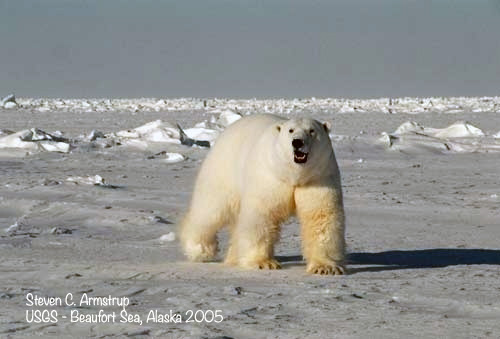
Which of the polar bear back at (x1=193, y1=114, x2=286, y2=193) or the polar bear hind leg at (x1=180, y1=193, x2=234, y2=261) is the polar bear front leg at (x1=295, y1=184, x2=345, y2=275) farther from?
the polar bear hind leg at (x1=180, y1=193, x2=234, y2=261)

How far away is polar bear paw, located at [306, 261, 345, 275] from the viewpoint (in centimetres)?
578

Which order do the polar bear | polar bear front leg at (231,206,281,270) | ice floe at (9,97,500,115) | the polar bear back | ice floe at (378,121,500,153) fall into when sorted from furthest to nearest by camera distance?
ice floe at (9,97,500,115) → ice floe at (378,121,500,153) → the polar bear back → polar bear front leg at (231,206,281,270) → the polar bear

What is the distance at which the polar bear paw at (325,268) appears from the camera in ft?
19.0

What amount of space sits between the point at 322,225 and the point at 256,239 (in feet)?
1.39

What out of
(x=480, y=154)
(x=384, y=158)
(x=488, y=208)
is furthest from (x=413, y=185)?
(x=480, y=154)

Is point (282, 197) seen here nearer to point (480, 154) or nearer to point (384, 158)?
point (384, 158)

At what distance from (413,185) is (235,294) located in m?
7.53

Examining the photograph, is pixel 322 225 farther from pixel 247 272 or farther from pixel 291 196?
pixel 247 272

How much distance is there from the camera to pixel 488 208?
989cm

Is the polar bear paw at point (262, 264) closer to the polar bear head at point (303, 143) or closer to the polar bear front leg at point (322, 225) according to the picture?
the polar bear front leg at point (322, 225)

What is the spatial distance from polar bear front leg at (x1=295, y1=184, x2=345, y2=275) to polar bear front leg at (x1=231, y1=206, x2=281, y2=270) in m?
0.21

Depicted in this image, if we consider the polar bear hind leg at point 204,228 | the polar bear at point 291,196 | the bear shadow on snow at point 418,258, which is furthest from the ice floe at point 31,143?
the polar bear at point 291,196

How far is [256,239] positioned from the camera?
5977mm

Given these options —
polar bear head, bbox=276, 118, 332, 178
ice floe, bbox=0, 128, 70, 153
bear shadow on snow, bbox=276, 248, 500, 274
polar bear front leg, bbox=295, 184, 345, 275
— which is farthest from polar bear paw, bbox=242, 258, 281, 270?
ice floe, bbox=0, 128, 70, 153
